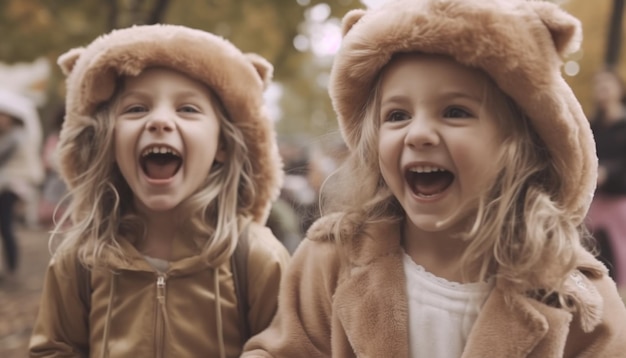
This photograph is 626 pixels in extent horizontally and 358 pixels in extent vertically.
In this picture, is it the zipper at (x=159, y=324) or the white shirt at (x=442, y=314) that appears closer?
the white shirt at (x=442, y=314)

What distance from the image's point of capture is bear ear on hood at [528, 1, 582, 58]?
2064 mm

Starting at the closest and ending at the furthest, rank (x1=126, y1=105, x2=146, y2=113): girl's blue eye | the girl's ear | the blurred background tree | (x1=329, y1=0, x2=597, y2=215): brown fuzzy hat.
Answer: (x1=329, y1=0, x2=597, y2=215): brown fuzzy hat → (x1=126, y1=105, x2=146, y2=113): girl's blue eye → the girl's ear → the blurred background tree

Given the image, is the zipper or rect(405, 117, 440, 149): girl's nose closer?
rect(405, 117, 440, 149): girl's nose

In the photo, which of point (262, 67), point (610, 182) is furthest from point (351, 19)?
point (610, 182)

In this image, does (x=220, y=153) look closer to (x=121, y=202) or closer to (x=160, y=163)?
(x=160, y=163)

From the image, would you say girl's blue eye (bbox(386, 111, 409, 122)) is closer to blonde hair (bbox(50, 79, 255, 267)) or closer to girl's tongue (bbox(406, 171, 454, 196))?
girl's tongue (bbox(406, 171, 454, 196))

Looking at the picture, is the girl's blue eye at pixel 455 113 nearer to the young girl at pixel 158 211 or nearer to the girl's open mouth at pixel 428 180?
the girl's open mouth at pixel 428 180

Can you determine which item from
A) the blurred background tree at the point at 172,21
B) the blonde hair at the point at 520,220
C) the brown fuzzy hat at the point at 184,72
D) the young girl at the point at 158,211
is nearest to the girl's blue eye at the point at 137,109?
the young girl at the point at 158,211

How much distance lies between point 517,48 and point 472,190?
0.43 metres

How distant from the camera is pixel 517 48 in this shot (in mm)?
2045

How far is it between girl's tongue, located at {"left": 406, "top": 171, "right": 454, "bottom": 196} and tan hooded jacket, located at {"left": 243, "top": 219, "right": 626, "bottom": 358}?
25 cm

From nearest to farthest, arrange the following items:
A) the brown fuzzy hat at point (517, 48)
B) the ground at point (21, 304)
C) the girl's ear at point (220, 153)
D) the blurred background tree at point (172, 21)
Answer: the brown fuzzy hat at point (517, 48) → the girl's ear at point (220, 153) → the ground at point (21, 304) → the blurred background tree at point (172, 21)

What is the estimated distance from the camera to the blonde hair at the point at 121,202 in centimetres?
273

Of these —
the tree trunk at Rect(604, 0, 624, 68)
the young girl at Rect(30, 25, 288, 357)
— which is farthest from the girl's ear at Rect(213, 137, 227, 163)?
the tree trunk at Rect(604, 0, 624, 68)
